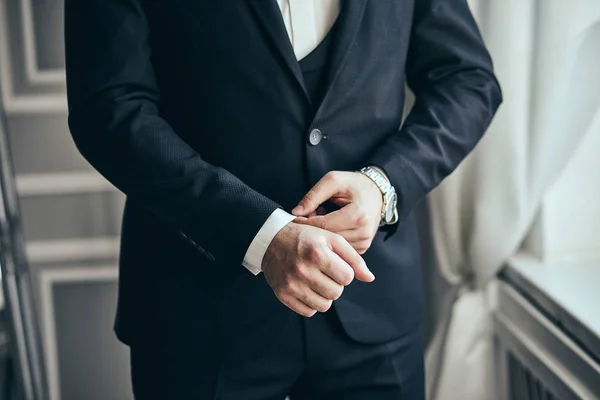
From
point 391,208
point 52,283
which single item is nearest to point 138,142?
point 391,208

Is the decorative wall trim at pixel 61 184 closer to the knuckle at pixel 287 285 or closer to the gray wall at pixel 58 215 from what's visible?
the gray wall at pixel 58 215

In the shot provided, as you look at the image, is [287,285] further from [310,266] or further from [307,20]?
[307,20]

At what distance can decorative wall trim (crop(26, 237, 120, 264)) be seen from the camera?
1.72 m

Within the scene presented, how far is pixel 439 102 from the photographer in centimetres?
109

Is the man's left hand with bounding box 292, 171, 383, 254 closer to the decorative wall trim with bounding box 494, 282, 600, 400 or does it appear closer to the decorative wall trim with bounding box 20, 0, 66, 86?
the decorative wall trim with bounding box 494, 282, 600, 400

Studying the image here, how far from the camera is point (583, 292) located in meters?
1.42

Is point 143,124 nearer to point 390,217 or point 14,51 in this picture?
point 390,217

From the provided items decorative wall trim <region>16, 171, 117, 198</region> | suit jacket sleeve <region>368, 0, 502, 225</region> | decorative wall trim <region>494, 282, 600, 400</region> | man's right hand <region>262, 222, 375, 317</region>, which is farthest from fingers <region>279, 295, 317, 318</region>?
decorative wall trim <region>16, 171, 117, 198</region>

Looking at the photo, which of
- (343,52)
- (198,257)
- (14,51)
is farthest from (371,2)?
(14,51)

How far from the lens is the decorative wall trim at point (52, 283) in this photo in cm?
173

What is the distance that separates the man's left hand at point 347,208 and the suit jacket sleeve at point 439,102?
0.21 ft

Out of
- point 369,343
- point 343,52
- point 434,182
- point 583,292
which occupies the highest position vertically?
point 343,52

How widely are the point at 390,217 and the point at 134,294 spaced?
40 cm

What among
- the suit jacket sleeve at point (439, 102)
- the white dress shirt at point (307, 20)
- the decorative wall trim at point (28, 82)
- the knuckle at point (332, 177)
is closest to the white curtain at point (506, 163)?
the suit jacket sleeve at point (439, 102)
